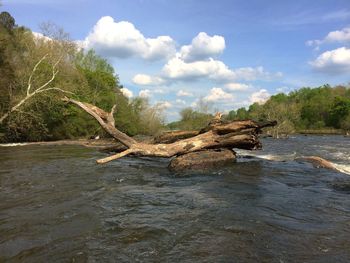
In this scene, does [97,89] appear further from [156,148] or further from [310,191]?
[310,191]

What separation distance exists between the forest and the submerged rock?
2.58 m

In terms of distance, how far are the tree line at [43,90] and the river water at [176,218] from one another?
869cm

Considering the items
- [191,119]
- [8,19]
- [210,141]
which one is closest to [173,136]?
[210,141]

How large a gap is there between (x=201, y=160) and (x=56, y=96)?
1994cm

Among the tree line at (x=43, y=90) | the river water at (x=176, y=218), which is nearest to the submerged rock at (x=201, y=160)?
the river water at (x=176, y=218)

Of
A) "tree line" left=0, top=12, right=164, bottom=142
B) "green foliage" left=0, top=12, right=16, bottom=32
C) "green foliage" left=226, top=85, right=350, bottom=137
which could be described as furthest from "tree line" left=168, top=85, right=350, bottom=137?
"green foliage" left=0, top=12, right=16, bottom=32

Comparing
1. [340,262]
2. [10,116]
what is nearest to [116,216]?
[340,262]

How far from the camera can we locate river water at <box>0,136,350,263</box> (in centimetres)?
518

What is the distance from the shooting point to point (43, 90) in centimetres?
2612

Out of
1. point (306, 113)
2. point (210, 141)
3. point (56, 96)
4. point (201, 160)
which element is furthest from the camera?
point (306, 113)

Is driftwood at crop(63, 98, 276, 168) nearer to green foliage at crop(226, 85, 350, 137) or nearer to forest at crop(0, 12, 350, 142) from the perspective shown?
forest at crop(0, 12, 350, 142)

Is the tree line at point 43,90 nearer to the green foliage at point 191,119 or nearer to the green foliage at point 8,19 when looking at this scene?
the green foliage at point 8,19

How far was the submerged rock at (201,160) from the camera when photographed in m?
13.0

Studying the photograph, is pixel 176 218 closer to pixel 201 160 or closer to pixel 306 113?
pixel 201 160
